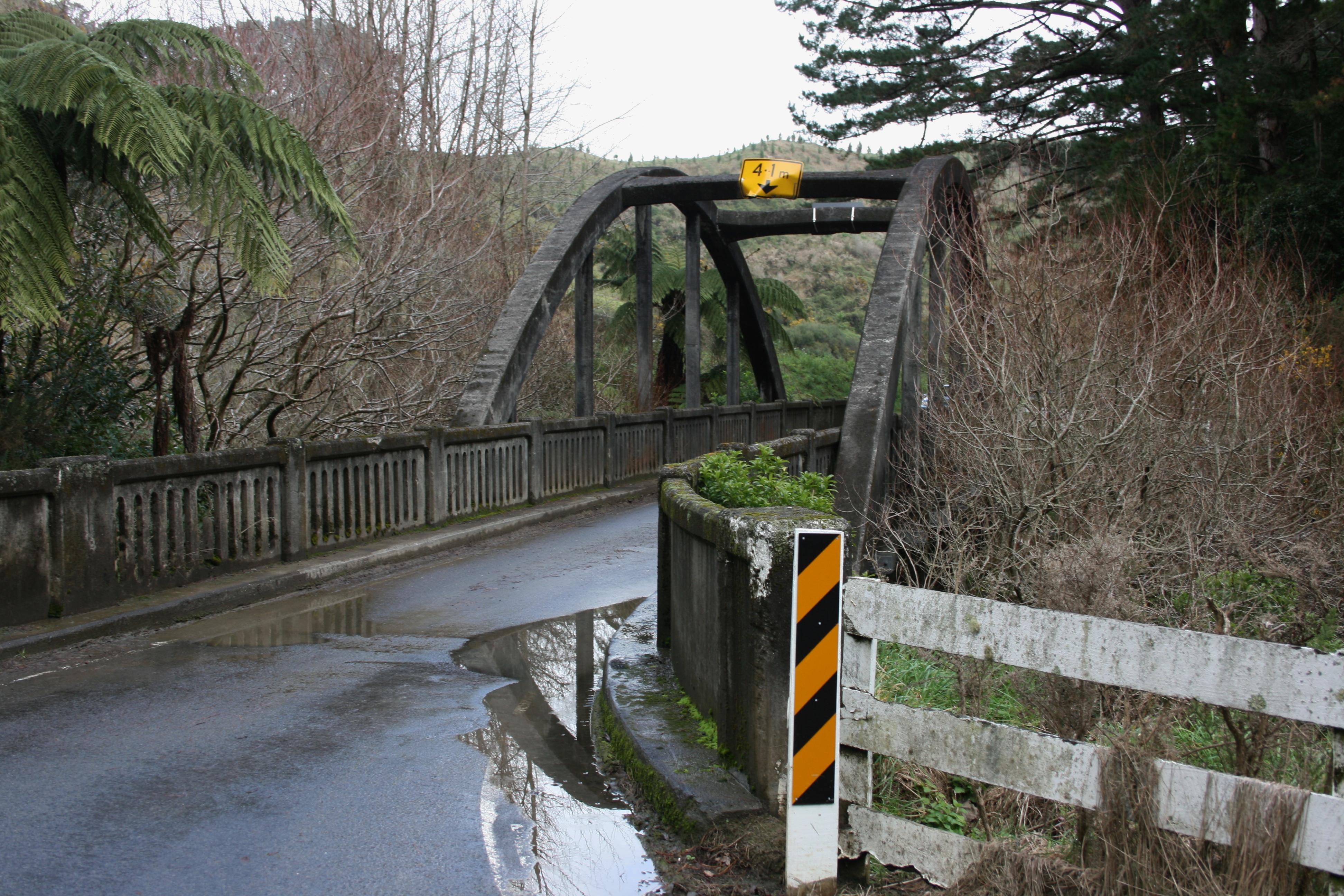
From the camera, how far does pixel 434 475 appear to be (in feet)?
38.3

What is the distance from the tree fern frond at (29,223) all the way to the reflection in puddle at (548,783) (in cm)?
384

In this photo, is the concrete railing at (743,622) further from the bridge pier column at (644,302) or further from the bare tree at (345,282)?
the bridge pier column at (644,302)

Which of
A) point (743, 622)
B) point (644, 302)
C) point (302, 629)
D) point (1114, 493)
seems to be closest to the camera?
point (743, 622)

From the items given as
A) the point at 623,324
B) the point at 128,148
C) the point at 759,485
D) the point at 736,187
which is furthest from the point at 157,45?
the point at 623,324

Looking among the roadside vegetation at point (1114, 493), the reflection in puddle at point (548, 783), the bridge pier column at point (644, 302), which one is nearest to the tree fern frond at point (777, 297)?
the bridge pier column at point (644, 302)

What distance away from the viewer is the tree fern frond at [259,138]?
29.0 feet

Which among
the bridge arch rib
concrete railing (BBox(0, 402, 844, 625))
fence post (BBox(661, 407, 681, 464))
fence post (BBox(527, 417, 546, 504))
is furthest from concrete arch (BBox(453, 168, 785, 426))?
fence post (BBox(661, 407, 681, 464))

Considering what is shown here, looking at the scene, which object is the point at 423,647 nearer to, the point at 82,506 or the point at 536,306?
the point at 82,506

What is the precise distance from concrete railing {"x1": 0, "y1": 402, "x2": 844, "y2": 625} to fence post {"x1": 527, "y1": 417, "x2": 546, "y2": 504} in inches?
0.9

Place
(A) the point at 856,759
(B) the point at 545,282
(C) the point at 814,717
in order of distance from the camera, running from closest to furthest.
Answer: (C) the point at 814,717 → (A) the point at 856,759 → (B) the point at 545,282

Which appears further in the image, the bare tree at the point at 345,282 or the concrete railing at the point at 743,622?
the bare tree at the point at 345,282

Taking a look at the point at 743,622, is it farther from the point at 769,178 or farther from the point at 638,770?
the point at 769,178

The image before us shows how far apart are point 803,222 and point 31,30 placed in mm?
18127

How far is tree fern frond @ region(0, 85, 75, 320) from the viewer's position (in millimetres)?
7293
